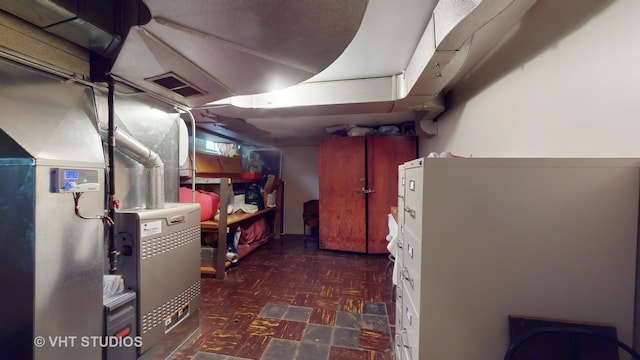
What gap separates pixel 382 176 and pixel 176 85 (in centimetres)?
290

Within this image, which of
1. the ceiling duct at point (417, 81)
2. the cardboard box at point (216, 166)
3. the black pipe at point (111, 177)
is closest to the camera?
the ceiling duct at point (417, 81)

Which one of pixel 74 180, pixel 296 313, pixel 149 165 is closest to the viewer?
pixel 74 180

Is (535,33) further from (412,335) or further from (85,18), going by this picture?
(85,18)

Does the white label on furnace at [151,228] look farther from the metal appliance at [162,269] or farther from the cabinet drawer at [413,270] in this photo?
the cabinet drawer at [413,270]

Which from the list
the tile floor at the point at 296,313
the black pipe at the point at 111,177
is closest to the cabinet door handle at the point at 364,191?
the tile floor at the point at 296,313

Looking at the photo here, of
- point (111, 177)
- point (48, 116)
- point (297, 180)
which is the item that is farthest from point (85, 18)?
point (297, 180)

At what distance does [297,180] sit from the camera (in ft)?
16.7

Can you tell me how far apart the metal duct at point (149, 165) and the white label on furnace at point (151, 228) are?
15cm

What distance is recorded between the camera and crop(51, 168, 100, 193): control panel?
1.06 metres

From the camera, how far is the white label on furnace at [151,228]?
1.46 meters

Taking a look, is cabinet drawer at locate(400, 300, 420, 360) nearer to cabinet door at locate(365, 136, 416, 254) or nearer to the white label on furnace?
the white label on furnace

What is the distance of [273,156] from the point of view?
5.18 m

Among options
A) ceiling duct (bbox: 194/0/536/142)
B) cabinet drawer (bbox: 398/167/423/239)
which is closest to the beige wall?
ceiling duct (bbox: 194/0/536/142)

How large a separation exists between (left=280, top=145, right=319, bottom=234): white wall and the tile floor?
164 cm
